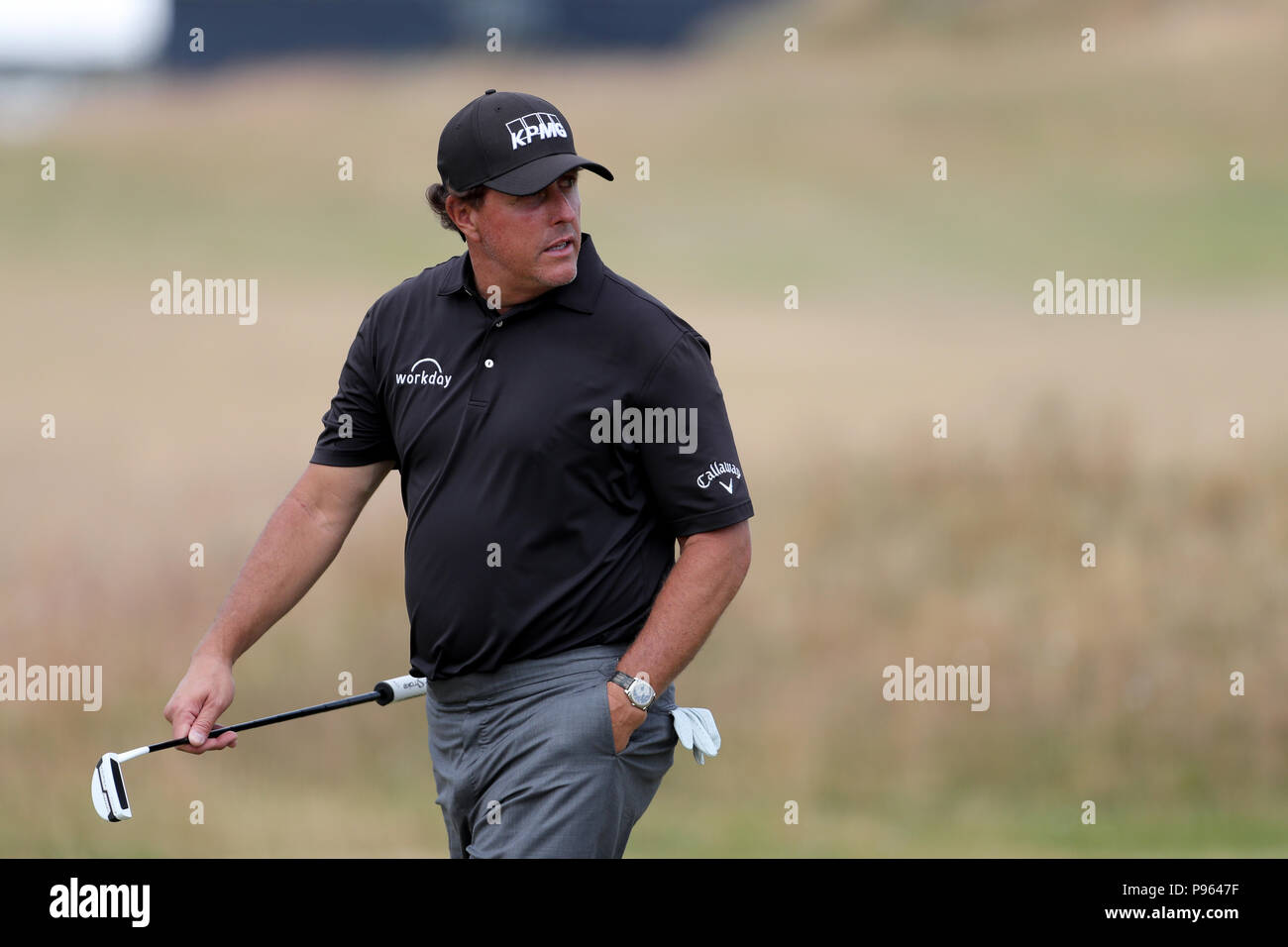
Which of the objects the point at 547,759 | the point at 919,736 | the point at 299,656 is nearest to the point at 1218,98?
the point at 919,736

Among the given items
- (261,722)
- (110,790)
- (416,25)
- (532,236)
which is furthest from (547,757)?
(416,25)

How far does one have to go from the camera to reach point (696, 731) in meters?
3.82

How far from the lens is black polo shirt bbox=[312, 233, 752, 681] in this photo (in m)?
3.67

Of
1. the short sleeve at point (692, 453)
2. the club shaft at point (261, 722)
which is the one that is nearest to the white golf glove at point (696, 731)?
the short sleeve at point (692, 453)

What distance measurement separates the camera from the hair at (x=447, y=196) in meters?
3.79

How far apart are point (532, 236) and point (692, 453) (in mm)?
607

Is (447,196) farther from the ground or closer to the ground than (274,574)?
farther from the ground

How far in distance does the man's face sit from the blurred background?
6328mm

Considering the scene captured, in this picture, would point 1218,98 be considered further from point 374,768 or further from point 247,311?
point 374,768

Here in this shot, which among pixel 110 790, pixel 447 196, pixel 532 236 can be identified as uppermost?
pixel 447 196

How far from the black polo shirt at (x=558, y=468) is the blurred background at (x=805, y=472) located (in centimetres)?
A: 608

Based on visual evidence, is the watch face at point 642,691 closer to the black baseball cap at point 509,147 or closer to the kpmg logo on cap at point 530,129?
the black baseball cap at point 509,147

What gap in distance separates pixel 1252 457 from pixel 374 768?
21.8ft

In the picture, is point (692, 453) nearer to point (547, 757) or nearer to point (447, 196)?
point (547, 757)
